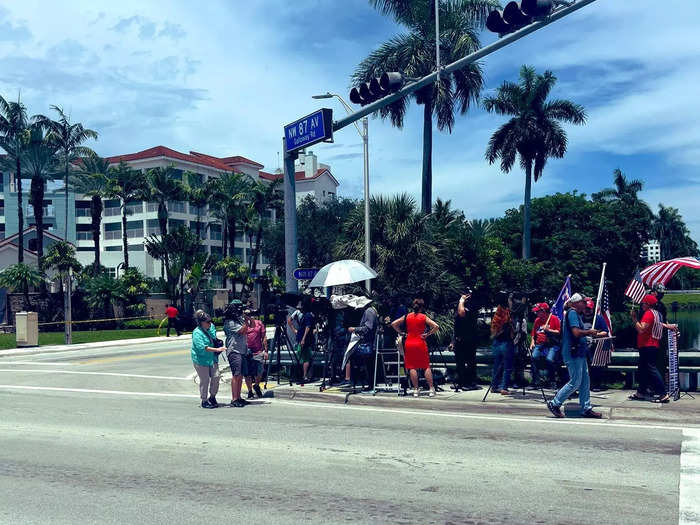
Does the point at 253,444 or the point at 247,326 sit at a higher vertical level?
the point at 247,326

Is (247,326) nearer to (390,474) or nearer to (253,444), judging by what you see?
(253,444)

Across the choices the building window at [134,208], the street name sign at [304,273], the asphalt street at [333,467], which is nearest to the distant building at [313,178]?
the building window at [134,208]

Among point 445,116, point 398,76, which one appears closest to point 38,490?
point 398,76

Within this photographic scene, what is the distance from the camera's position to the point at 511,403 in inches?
462

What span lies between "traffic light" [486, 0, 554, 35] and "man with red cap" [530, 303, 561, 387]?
193 inches

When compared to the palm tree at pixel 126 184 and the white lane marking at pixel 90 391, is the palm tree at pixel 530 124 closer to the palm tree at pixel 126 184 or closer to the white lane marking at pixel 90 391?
the palm tree at pixel 126 184

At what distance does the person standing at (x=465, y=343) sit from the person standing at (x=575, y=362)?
9.07 ft

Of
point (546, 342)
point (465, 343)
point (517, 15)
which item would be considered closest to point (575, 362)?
point (546, 342)

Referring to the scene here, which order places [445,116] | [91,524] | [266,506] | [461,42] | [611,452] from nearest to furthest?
[91,524] → [266,506] → [611,452] → [461,42] → [445,116]

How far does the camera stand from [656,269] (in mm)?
14734

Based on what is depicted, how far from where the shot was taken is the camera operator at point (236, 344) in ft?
41.1

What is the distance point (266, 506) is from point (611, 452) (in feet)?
13.7

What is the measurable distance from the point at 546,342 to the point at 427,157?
80.9 ft

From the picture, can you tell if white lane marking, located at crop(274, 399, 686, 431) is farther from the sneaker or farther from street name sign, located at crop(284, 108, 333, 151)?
street name sign, located at crop(284, 108, 333, 151)
